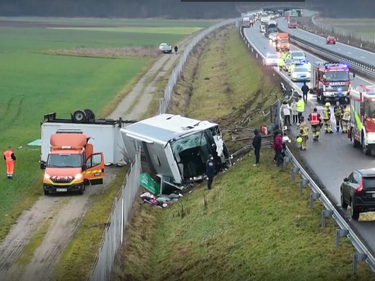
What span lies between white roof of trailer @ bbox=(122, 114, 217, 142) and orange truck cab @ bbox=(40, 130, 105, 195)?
239 cm

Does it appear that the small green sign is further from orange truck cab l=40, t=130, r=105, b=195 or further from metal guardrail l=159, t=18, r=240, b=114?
metal guardrail l=159, t=18, r=240, b=114

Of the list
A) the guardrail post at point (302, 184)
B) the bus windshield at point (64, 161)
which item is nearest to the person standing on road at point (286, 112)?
the bus windshield at point (64, 161)

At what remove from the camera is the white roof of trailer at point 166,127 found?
3438 centimetres

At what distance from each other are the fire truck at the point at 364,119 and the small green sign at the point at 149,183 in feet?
27.2

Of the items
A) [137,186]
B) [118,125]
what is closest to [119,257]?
[137,186]

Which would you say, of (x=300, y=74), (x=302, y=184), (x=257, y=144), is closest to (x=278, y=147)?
(x=257, y=144)

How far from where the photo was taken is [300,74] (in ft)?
199

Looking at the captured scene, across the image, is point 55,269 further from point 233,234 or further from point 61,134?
point 61,134

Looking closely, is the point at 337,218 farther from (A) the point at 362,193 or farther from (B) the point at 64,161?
(B) the point at 64,161

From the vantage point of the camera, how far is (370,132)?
3350cm

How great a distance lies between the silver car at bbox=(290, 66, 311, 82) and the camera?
198 feet

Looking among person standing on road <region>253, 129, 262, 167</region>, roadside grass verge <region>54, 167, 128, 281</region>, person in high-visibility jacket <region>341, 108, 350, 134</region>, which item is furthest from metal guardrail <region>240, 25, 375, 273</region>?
person in high-visibility jacket <region>341, 108, 350, 134</region>

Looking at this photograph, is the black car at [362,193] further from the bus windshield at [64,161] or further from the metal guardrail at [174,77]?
the metal guardrail at [174,77]

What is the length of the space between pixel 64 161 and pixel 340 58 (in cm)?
4522
